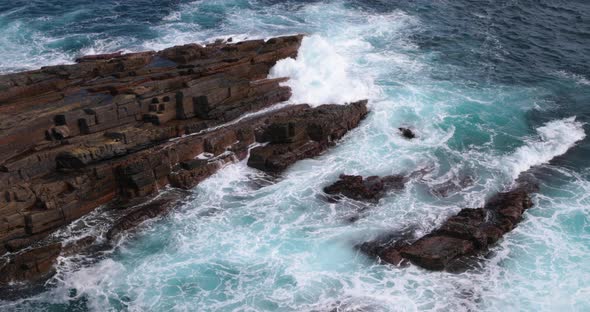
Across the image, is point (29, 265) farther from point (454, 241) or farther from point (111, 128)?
point (454, 241)

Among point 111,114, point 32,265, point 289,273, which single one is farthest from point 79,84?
point 289,273

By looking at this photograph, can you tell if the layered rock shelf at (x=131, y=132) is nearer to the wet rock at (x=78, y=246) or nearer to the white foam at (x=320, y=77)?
the wet rock at (x=78, y=246)

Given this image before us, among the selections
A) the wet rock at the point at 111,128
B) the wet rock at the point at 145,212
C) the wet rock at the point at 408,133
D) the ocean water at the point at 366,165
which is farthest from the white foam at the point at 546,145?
the wet rock at the point at 145,212

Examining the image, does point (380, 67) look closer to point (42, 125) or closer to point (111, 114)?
point (111, 114)

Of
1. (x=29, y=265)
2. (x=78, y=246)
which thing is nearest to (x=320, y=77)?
(x=78, y=246)

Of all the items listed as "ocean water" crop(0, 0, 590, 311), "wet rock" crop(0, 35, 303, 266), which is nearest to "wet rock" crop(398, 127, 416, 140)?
"ocean water" crop(0, 0, 590, 311)

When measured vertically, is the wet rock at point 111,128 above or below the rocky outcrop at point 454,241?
above
